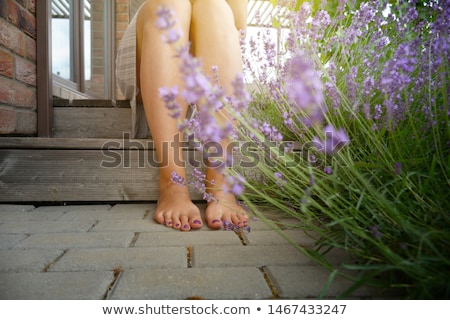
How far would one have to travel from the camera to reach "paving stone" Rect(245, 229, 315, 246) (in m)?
1.09

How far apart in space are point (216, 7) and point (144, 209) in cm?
90

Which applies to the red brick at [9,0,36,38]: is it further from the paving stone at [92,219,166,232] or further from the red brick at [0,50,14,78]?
the paving stone at [92,219,166,232]

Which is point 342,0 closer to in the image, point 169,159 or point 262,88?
point 262,88

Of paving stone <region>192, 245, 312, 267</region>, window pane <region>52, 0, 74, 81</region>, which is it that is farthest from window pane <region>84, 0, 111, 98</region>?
paving stone <region>192, 245, 312, 267</region>

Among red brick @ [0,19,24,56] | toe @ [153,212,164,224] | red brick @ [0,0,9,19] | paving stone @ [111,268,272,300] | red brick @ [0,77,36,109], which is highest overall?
red brick @ [0,0,9,19]

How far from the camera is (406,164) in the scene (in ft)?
3.06

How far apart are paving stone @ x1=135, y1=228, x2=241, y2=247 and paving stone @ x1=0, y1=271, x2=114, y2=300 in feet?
0.83

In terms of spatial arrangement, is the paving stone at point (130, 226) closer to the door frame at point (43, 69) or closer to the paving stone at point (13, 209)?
the paving stone at point (13, 209)

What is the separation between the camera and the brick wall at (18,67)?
1.71 metres

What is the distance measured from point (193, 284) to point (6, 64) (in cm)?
155

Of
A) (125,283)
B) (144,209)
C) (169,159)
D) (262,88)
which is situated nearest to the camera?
(125,283)
